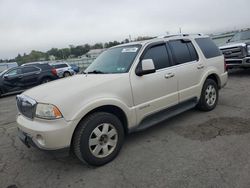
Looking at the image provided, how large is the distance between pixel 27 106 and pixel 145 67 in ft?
6.21

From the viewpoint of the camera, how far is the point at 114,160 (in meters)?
3.55

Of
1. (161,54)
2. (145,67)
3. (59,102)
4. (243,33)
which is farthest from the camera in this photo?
(243,33)

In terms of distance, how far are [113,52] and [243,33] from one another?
9156mm

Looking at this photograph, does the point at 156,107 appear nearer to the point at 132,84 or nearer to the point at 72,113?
the point at 132,84

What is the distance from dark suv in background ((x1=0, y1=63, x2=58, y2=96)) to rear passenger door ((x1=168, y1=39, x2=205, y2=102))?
10.5 meters

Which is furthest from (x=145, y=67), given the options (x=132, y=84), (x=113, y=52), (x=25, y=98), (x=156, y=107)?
(x=25, y=98)

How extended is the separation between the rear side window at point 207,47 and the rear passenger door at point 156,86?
1.22m

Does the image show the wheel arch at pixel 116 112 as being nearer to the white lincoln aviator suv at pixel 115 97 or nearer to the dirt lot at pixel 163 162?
the white lincoln aviator suv at pixel 115 97

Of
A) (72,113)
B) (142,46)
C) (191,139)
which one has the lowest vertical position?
(191,139)

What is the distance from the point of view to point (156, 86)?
13.2 ft

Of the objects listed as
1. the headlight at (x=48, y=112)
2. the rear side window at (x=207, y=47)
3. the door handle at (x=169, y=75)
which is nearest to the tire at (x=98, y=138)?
the headlight at (x=48, y=112)

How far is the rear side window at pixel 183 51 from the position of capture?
15.0 ft

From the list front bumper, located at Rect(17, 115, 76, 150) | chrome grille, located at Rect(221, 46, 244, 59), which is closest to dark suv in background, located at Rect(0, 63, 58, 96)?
chrome grille, located at Rect(221, 46, 244, 59)

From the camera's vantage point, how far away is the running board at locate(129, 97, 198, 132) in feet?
12.8
